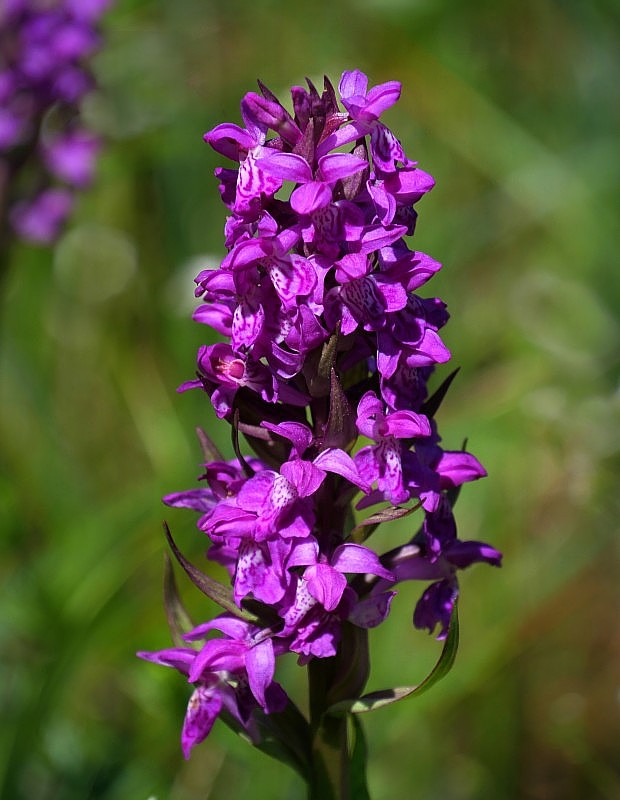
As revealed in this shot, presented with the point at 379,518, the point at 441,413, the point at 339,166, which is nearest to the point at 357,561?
the point at 379,518

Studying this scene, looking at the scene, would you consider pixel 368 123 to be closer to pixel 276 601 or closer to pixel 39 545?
pixel 276 601

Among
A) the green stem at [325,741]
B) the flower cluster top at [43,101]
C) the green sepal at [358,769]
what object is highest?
the flower cluster top at [43,101]

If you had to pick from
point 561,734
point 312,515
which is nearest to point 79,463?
point 561,734

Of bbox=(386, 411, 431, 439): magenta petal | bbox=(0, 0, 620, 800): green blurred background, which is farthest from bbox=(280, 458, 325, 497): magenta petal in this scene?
bbox=(0, 0, 620, 800): green blurred background

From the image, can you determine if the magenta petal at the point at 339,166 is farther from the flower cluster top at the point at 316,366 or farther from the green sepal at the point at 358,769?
the green sepal at the point at 358,769

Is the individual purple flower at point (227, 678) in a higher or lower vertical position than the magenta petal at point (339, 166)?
lower

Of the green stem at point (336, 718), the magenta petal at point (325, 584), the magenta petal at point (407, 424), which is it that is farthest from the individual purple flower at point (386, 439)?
the green stem at point (336, 718)
